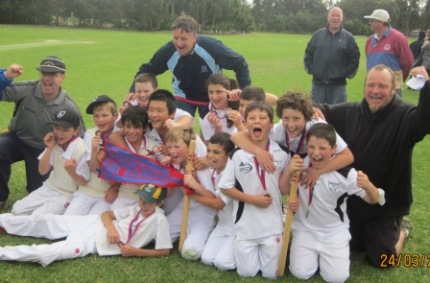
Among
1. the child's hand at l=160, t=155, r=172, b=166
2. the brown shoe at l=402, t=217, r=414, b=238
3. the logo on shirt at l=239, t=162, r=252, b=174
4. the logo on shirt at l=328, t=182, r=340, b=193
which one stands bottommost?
the brown shoe at l=402, t=217, r=414, b=238

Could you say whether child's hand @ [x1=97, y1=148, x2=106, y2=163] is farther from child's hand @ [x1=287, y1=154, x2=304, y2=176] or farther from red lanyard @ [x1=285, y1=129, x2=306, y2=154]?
child's hand @ [x1=287, y1=154, x2=304, y2=176]

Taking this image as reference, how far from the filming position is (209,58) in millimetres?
6840

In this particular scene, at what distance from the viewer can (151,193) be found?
15.5 feet

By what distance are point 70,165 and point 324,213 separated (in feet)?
9.55

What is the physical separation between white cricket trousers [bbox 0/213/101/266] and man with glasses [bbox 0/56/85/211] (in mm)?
1051

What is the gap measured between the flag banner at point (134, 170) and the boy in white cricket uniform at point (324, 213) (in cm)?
131

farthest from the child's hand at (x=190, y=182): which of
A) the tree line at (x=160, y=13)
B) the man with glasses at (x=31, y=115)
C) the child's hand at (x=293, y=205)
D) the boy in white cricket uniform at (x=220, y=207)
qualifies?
the tree line at (x=160, y=13)

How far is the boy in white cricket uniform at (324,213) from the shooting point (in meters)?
4.13

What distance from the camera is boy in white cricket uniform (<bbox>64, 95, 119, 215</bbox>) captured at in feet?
17.3

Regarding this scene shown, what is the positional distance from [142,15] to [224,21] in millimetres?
16564

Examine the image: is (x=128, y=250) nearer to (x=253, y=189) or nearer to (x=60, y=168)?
(x=253, y=189)

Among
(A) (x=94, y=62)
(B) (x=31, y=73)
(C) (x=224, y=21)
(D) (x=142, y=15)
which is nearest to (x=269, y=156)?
(B) (x=31, y=73)

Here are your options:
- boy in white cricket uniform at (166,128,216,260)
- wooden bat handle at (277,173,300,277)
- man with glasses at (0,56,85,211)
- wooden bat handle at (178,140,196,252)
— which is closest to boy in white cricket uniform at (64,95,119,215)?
man with glasses at (0,56,85,211)

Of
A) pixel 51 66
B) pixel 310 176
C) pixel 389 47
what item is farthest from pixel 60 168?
pixel 389 47
